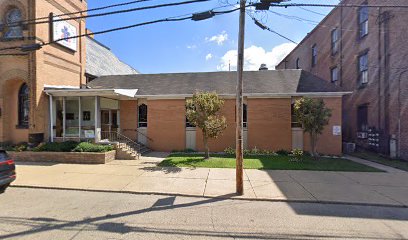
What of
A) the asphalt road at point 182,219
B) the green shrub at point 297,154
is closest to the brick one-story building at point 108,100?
the green shrub at point 297,154

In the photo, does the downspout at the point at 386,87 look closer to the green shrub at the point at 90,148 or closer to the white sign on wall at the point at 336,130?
the white sign on wall at the point at 336,130

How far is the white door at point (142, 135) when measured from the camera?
51.9 feet

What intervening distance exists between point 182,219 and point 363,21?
64.9ft

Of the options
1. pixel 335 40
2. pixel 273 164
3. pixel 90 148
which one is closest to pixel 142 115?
pixel 90 148

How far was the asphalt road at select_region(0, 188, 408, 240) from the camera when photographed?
4.46 metres

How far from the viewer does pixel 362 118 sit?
1720 cm

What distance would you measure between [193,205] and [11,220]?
4.08 metres

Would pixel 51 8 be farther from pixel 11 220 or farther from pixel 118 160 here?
pixel 11 220

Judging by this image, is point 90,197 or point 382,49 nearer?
point 90,197

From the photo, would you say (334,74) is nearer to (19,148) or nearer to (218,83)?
(218,83)

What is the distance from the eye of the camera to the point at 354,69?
58.4ft

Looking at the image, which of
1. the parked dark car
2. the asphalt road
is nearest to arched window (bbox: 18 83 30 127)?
the parked dark car

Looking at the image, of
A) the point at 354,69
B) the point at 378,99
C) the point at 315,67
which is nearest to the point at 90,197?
the point at 378,99

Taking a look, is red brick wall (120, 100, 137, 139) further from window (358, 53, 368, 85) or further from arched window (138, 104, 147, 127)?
window (358, 53, 368, 85)
